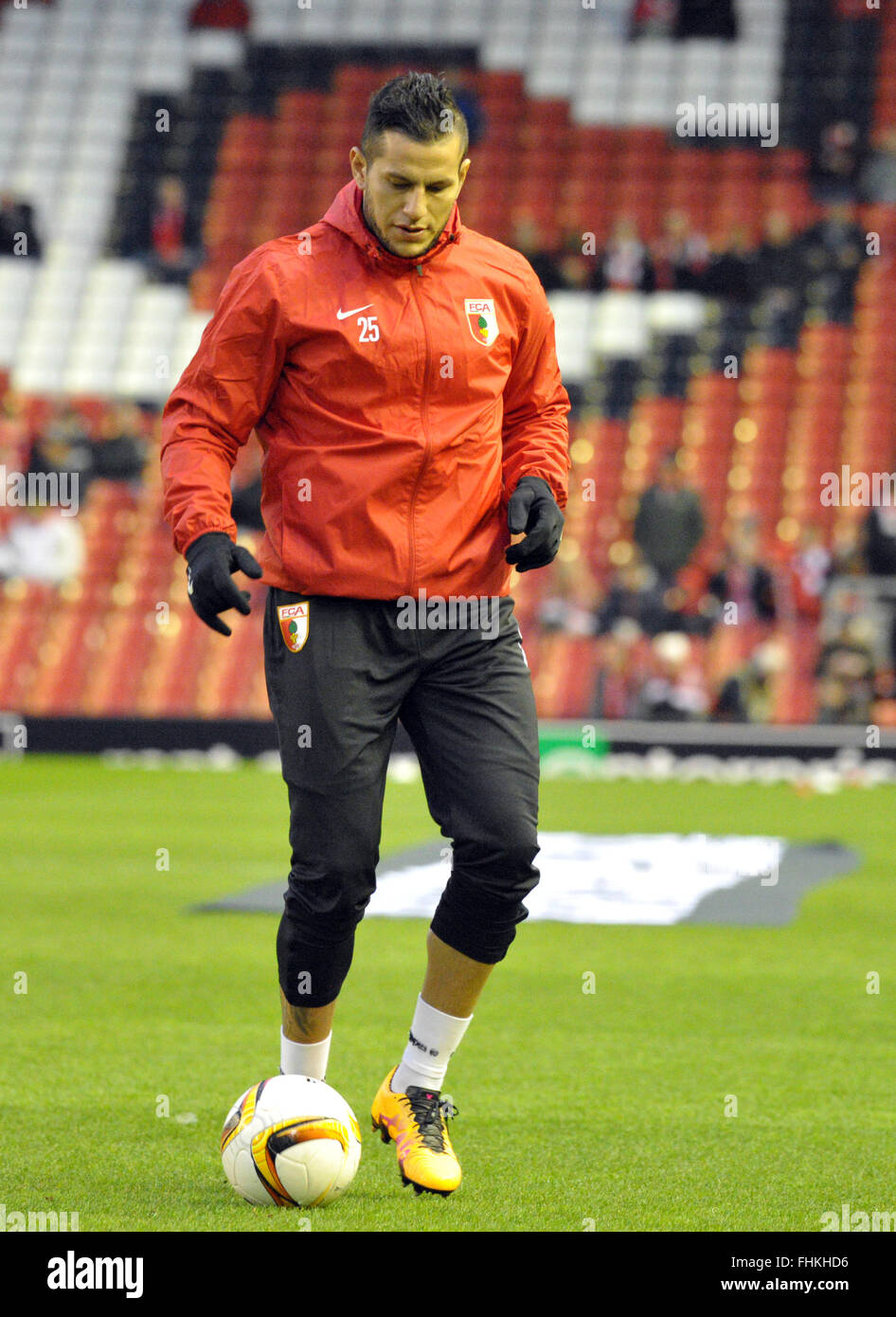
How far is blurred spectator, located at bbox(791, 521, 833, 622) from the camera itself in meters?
15.8

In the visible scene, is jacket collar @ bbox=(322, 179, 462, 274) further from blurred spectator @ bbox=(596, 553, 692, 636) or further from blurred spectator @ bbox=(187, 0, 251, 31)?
blurred spectator @ bbox=(187, 0, 251, 31)

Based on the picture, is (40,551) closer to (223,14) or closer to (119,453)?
(119,453)

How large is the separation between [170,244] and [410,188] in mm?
18061

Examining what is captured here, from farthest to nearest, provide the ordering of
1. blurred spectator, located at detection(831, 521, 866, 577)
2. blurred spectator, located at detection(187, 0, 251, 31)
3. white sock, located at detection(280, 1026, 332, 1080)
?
blurred spectator, located at detection(187, 0, 251, 31), blurred spectator, located at detection(831, 521, 866, 577), white sock, located at detection(280, 1026, 332, 1080)

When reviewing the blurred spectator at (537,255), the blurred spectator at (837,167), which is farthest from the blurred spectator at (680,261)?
the blurred spectator at (837,167)

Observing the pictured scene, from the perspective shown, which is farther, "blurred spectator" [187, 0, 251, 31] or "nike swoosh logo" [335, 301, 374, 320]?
"blurred spectator" [187, 0, 251, 31]

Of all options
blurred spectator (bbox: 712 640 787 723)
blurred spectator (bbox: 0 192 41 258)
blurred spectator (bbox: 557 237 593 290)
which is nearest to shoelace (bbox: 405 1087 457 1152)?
blurred spectator (bbox: 712 640 787 723)

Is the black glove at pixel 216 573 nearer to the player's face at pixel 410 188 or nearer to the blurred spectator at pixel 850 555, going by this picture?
the player's face at pixel 410 188

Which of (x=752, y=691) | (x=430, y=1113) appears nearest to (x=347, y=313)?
(x=430, y=1113)

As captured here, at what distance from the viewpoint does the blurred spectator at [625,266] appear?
1933cm

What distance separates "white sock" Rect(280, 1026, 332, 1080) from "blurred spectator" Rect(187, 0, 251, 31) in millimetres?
21410

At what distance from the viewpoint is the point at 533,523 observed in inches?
155

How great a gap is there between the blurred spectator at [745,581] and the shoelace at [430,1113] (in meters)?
12.1
